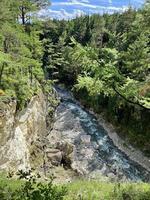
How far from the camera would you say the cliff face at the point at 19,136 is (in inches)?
945

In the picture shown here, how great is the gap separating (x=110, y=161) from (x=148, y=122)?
6914mm

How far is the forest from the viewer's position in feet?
38.2

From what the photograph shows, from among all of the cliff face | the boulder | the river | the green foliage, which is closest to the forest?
the cliff face

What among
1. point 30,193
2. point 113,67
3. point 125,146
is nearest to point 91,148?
point 125,146

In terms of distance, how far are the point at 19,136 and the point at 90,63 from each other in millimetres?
16611

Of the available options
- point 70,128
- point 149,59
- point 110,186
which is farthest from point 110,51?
point 70,128

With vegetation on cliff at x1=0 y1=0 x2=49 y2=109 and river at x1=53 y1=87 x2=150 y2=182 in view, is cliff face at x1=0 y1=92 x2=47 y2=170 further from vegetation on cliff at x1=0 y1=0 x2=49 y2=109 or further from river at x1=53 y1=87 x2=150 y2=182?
river at x1=53 y1=87 x2=150 y2=182

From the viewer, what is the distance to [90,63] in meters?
11.4

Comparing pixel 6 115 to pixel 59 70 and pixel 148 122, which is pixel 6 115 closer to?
pixel 148 122

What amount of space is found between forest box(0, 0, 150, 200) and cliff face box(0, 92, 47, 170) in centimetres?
105

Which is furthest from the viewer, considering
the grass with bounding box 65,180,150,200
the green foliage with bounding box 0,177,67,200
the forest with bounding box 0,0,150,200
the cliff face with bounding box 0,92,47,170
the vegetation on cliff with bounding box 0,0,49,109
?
the vegetation on cliff with bounding box 0,0,49,109

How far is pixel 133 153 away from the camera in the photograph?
3731 centimetres

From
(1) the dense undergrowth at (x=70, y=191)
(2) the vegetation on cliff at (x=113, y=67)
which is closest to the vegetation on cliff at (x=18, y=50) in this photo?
(2) the vegetation on cliff at (x=113, y=67)

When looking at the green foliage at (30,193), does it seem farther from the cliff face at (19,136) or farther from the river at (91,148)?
the river at (91,148)
